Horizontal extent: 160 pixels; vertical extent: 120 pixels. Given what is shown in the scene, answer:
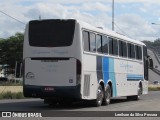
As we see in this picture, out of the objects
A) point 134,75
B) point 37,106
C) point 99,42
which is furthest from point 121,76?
point 37,106

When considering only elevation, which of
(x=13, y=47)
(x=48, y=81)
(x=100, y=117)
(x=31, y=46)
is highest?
(x=13, y=47)

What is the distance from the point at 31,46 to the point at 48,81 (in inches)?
66.1

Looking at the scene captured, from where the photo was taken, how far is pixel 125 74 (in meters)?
25.7

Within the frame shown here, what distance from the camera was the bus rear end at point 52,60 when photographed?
19.0m

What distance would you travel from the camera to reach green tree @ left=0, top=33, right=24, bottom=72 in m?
99.7

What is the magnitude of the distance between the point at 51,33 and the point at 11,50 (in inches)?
3266

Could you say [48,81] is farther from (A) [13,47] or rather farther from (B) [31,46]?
(A) [13,47]

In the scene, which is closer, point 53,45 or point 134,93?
point 53,45

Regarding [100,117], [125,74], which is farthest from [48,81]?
[125,74]

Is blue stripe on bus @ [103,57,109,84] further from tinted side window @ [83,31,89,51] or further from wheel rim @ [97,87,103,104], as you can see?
tinted side window @ [83,31,89,51]

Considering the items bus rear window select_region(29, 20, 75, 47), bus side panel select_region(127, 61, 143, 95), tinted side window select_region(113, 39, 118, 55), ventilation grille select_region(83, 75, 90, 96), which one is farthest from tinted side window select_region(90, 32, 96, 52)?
bus side panel select_region(127, 61, 143, 95)

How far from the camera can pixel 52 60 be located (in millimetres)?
19219

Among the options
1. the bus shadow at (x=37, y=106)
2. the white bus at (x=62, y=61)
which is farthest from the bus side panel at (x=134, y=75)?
the white bus at (x=62, y=61)

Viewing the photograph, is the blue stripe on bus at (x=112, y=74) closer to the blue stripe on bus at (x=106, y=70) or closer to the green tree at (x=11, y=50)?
the blue stripe on bus at (x=106, y=70)
